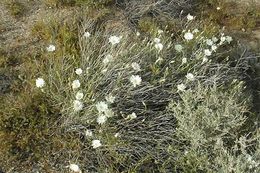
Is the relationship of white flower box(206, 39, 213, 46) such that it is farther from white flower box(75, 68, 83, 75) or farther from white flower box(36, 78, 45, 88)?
white flower box(36, 78, 45, 88)

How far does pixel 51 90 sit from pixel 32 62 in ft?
2.05

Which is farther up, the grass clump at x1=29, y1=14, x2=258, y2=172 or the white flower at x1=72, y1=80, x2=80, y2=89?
the white flower at x1=72, y1=80, x2=80, y2=89

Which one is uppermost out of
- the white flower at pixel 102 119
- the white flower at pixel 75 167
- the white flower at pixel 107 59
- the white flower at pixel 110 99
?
the white flower at pixel 107 59

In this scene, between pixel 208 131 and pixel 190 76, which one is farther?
pixel 190 76

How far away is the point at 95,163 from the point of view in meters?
3.86

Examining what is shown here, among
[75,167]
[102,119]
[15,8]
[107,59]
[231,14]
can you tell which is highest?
[107,59]

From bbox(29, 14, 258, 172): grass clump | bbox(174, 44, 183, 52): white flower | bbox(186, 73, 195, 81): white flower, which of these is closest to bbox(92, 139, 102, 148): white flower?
bbox(29, 14, 258, 172): grass clump

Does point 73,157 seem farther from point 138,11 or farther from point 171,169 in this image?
point 138,11

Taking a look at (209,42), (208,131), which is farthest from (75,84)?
(209,42)

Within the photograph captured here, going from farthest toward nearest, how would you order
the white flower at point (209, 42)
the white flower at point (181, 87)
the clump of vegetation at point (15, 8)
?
the clump of vegetation at point (15, 8) → the white flower at point (209, 42) → the white flower at point (181, 87)

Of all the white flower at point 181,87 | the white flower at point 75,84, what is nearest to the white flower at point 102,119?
the white flower at point 75,84

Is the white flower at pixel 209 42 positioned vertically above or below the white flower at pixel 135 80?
above

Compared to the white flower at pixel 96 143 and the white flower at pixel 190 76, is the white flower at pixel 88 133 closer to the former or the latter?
the white flower at pixel 96 143

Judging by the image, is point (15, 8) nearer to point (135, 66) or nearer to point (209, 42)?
point (135, 66)
